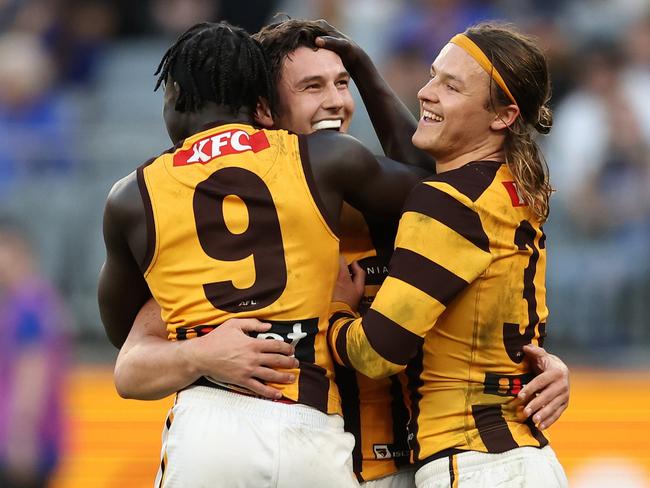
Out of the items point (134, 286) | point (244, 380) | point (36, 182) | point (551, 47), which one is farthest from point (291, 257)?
point (551, 47)

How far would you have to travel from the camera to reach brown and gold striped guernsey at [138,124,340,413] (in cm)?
347

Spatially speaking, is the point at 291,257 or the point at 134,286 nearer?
the point at 291,257

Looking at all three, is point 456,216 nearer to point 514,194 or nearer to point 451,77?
point 514,194

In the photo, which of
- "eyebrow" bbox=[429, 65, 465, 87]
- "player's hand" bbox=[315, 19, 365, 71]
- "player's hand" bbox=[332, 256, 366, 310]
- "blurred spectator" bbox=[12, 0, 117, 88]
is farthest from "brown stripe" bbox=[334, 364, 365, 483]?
"blurred spectator" bbox=[12, 0, 117, 88]

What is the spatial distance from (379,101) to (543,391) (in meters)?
1.12

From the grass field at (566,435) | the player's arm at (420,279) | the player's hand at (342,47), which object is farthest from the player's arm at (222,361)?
the grass field at (566,435)

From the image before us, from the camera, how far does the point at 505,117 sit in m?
3.66

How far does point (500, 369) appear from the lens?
3574mm

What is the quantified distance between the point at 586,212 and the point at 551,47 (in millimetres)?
1956

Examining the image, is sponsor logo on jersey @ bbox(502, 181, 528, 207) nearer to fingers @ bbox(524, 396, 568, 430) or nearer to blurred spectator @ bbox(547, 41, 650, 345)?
fingers @ bbox(524, 396, 568, 430)

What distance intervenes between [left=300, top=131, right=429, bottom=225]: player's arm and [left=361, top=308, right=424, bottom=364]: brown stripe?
13.0 inches

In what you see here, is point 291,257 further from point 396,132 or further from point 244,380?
point 396,132

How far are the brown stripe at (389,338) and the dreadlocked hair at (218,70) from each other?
78 centimetres

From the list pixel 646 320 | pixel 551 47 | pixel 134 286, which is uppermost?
pixel 551 47
